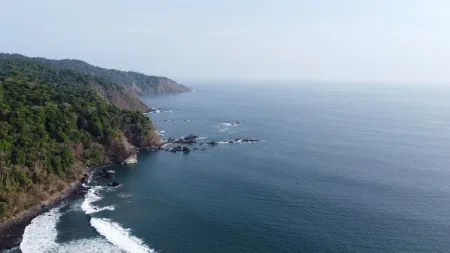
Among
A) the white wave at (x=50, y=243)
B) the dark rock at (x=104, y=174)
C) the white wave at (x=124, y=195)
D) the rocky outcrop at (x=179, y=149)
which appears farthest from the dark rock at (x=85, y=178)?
the rocky outcrop at (x=179, y=149)

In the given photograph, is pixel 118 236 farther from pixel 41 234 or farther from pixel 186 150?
pixel 186 150

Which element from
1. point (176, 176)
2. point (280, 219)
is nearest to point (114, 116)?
point (176, 176)

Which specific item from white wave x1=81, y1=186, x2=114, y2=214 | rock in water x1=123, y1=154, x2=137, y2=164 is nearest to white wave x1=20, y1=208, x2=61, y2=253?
white wave x1=81, y1=186, x2=114, y2=214

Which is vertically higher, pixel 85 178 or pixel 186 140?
pixel 186 140

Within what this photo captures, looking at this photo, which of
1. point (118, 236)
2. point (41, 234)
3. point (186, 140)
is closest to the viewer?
point (41, 234)

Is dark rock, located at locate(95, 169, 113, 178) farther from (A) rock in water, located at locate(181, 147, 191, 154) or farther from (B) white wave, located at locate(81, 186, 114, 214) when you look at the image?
(A) rock in water, located at locate(181, 147, 191, 154)

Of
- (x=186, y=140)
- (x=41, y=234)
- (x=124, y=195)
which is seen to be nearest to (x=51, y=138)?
(x=124, y=195)

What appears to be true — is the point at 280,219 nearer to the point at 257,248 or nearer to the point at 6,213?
the point at 257,248

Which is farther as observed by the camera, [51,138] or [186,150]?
[186,150]
